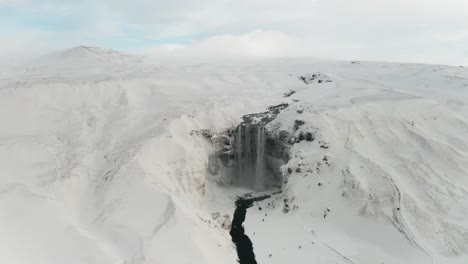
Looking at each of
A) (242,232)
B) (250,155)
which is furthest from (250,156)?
(242,232)

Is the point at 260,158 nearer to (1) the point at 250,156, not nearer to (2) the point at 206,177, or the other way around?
(1) the point at 250,156

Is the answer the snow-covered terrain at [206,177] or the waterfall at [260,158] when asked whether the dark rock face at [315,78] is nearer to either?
the snow-covered terrain at [206,177]

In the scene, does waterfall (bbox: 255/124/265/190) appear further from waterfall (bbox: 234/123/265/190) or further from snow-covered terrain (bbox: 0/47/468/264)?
snow-covered terrain (bbox: 0/47/468/264)

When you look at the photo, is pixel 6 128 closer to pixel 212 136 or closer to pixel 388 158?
pixel 212 136

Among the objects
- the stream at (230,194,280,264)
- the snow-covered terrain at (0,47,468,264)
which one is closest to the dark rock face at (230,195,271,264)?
the stream at (230,194,280,264)

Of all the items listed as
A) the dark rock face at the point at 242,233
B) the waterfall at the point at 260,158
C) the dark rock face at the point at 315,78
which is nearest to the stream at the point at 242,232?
the dark rock face at the point at 242,233

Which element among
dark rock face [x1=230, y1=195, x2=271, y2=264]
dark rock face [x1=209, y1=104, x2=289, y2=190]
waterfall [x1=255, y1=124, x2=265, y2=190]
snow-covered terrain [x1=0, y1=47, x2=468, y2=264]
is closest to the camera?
snow-covered terrain [x1=0, y1=47, x2=468, y2=264]
